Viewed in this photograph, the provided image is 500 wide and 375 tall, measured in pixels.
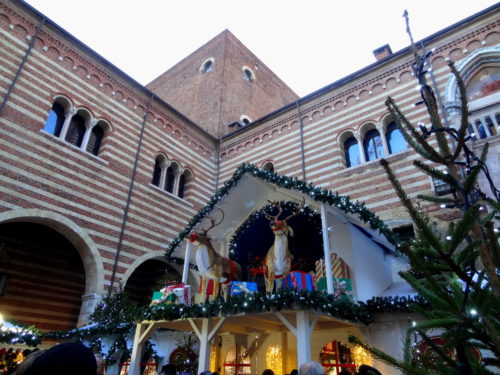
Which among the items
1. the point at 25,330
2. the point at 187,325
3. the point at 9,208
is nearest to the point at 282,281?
the point at 187,325

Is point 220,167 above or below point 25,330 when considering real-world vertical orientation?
above

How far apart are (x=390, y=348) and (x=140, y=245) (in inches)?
340

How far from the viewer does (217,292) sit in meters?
6.92

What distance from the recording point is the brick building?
33.3ft

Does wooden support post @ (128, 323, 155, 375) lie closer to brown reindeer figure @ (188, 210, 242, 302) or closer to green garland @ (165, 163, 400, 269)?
brown reindeer figure @ (188, 210, 242, 302)

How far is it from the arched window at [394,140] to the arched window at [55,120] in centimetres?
1119

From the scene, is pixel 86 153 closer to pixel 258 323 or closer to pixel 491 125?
pixel 258 323

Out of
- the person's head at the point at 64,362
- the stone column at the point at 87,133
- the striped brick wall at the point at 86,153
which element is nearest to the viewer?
the person's head at the point at 64,362

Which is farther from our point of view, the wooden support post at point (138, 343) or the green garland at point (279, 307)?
the wooden support post at point (138, 343)

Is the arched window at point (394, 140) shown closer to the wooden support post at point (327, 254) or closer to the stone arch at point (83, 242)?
the wooden support post at point (327, 254)

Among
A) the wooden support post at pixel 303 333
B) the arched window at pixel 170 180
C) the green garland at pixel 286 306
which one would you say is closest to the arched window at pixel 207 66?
the arched window at pixel 170 180

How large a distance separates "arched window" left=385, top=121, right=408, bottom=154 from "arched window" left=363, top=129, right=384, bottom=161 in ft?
0.99

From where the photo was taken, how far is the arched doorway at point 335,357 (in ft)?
23.1

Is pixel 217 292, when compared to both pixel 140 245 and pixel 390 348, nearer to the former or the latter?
pixel 390 348
